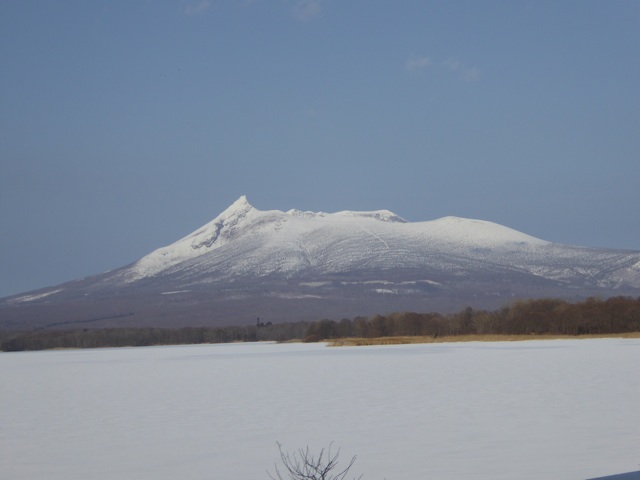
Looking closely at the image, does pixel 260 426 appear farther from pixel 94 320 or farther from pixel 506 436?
pixel 94 320

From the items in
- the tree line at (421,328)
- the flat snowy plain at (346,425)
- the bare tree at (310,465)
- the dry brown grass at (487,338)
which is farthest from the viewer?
the tree line at (421,328)

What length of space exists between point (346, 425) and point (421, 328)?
83.5 metres

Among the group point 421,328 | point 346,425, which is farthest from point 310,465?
point 421,328

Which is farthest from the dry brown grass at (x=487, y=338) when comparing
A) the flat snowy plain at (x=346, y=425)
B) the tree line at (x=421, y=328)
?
the flat snowy plain at (x=346, y=425)

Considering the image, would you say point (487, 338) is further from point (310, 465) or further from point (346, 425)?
point (310, 465)

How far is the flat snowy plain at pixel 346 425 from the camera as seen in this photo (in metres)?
14.2

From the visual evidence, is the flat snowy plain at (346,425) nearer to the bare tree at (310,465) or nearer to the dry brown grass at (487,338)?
the bare tree at (310,465)

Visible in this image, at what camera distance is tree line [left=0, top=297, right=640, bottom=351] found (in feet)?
267

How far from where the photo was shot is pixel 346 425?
18641mm

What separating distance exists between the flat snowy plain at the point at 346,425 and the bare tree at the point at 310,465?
26 cm

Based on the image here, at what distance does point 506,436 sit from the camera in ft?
53.8

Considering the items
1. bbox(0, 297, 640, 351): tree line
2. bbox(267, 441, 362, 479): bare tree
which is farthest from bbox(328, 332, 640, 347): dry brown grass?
bbox(267, 441, 362, 479): bare tree

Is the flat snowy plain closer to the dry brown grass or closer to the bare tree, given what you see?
the bare tree

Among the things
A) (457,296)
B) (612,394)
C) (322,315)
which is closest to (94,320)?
(322,315)
